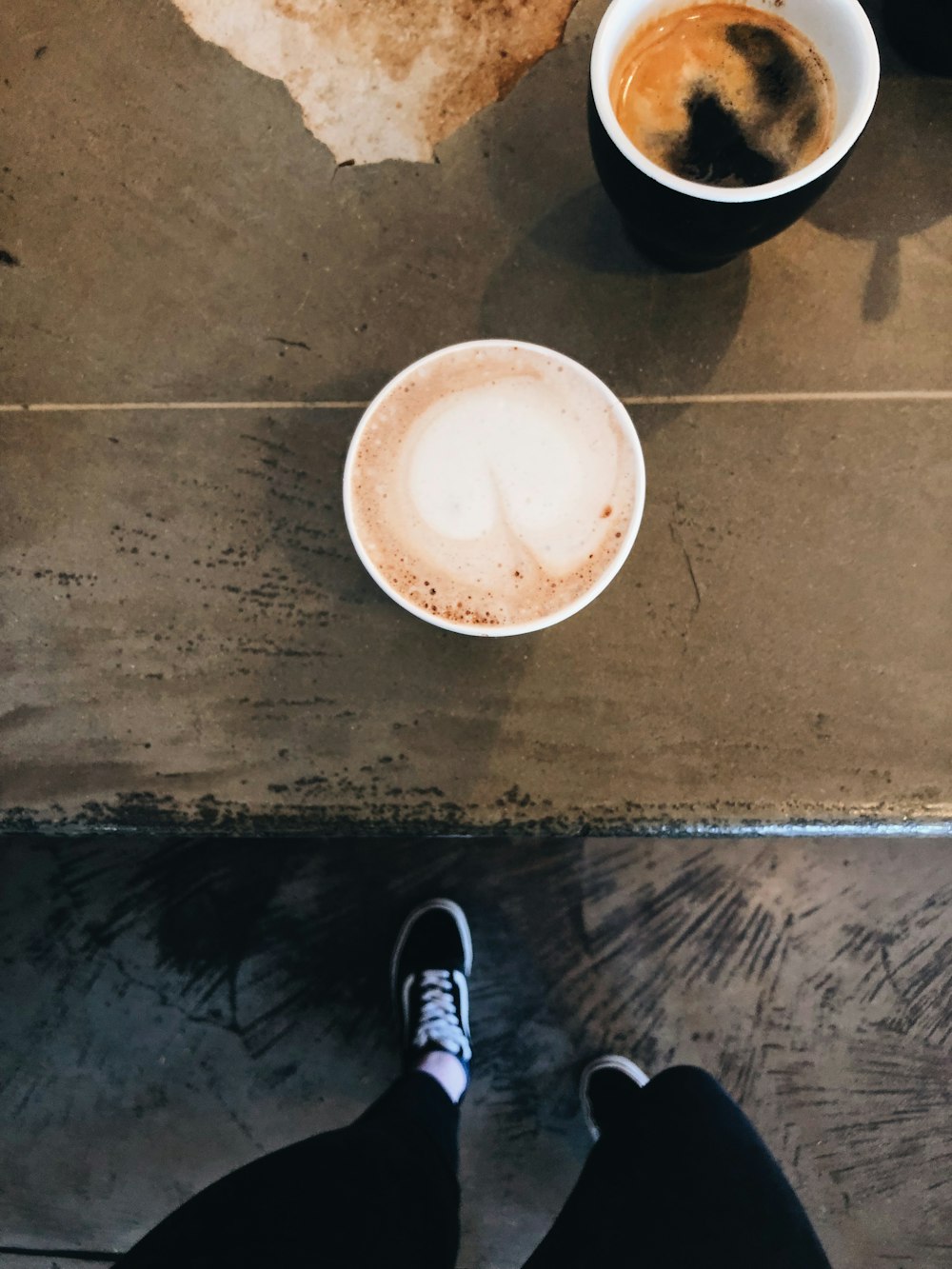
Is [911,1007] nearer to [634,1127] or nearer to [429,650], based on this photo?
[634,1127]

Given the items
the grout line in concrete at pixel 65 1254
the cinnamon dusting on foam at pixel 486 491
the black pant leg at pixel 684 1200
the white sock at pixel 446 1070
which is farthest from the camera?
the grout line in concrete at pixel 65 1254

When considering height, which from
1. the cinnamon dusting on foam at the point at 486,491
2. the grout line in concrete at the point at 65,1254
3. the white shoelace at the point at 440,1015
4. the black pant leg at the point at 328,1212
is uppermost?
the cinnamon dusting on foam at the point at 486,491

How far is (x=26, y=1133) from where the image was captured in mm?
1268

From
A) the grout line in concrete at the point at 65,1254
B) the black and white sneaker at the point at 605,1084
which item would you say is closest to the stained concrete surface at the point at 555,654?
the black and white sneaker at the point at 605,1084

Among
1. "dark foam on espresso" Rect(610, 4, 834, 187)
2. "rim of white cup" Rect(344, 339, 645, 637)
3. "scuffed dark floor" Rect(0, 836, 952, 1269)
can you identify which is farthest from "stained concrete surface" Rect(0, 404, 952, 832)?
"scuffed dark floor" Rect(0, 836, 952, 1269)

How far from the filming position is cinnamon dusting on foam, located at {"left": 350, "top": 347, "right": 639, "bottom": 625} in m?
0.66

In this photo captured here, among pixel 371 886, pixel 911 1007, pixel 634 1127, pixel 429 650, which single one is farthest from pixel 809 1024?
pixel 429 650

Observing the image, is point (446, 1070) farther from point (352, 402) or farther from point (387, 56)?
point (387, 56)

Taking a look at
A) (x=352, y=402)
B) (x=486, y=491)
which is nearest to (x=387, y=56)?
(x=352, y=402)

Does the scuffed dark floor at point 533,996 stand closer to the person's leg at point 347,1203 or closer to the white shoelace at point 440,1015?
the white shoelace at point 440,1015

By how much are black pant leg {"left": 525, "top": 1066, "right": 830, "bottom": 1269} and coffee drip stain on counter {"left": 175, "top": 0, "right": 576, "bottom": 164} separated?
1082 mm

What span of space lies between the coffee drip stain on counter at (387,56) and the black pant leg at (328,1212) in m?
1.06

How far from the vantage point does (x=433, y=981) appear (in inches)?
45.8

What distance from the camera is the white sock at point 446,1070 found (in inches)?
44.3
